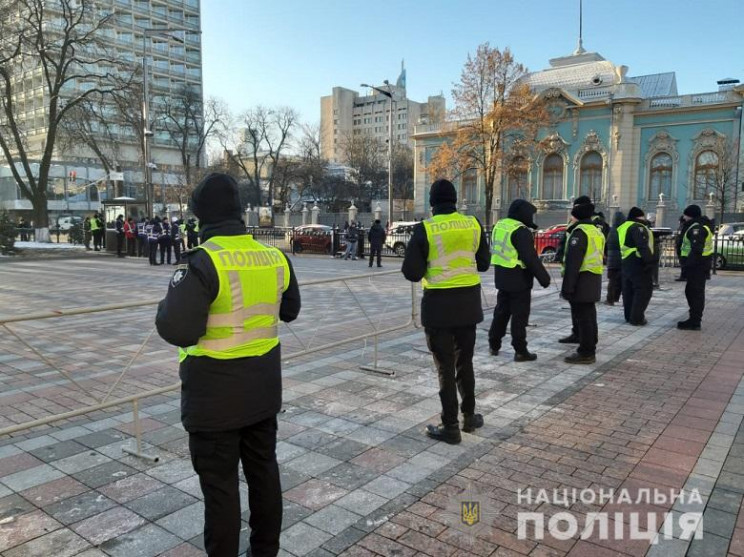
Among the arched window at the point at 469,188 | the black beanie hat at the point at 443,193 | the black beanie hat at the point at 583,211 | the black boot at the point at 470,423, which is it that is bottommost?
the black boot at the point at 470,423

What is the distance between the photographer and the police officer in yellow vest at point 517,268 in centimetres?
634

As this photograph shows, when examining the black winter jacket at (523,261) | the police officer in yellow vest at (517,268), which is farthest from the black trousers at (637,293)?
the black winter jacket at (523,261)

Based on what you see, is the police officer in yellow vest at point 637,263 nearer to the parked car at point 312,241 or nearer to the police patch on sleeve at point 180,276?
the police patch on sleeve at point 180,276

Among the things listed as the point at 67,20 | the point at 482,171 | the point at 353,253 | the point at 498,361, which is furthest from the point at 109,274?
the point at 482,171

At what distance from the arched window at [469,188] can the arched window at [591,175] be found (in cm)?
878

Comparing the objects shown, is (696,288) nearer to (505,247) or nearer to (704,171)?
(505,247)

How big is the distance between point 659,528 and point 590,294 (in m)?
3.73

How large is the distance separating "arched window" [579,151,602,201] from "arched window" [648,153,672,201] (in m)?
3.61

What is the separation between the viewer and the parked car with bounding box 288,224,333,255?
27.1m

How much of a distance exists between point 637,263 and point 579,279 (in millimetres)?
2851

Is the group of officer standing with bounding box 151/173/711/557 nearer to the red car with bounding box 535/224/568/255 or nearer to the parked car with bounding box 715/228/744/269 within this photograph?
the parked car with bounding box 715/228/744/269

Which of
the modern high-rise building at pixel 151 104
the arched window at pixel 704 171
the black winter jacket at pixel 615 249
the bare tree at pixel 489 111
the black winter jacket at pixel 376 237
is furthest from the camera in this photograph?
the modern high-rise building at pixel 151 104

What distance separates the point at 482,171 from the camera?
39.2 metres

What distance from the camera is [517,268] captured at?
668cm
